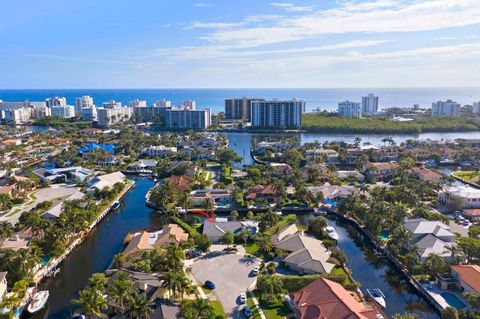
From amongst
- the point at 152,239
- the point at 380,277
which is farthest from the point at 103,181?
the point at 380,277

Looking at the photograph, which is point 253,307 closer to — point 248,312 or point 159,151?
point 248,312

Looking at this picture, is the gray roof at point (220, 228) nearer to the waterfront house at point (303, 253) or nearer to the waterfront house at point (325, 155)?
the waterfront house at point (303, 253)

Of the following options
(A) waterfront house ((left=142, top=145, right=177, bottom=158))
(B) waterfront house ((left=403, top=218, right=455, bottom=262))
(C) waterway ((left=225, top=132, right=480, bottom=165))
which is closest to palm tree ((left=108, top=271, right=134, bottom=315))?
(B) waterfront house ((left=403, top=218, right=455, bottom=262))

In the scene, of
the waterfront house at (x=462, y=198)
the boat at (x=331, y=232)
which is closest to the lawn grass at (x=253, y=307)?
the boat at (x=331, y=232)

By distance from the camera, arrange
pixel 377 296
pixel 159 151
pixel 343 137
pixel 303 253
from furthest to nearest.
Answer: pixel 343 137, pixel 159 151, pixel 303 253, pixel 377 296

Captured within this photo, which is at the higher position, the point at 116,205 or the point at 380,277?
the point at 116,205

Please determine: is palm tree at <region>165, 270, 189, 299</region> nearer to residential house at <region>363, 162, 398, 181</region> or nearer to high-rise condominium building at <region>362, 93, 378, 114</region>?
residential house at <region>363, 162, 398, 181</region>

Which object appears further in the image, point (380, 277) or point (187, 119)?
point (187, 119)

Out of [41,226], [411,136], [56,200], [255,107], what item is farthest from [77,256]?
[411,136]
